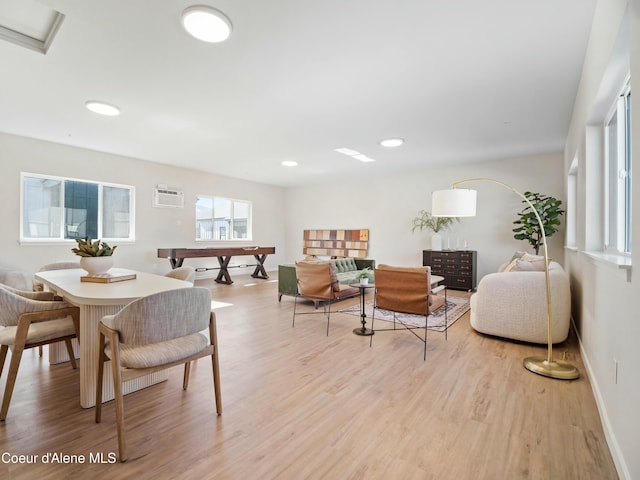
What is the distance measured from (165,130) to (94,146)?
1945 mm

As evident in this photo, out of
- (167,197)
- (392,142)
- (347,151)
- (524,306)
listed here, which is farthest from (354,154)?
(167,197)

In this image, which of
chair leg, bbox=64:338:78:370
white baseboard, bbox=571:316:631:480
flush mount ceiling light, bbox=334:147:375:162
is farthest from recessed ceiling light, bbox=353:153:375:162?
chair leg, bbox=64:338:78:370

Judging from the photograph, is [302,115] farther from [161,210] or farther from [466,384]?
[161,210]

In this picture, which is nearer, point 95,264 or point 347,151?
point 95,264

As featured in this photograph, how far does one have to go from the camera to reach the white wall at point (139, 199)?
196 inches

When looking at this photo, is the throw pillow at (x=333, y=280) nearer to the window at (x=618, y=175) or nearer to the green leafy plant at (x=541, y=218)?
the window at (x=618, y=175)

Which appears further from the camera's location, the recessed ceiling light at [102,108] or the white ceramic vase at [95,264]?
the recessed ceiling light at [102,108]

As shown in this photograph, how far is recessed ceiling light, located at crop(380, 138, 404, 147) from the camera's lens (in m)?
4.92

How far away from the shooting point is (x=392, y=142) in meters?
5.04

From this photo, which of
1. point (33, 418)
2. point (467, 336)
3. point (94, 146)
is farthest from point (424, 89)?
point (94, 146)

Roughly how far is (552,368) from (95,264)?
3.56m

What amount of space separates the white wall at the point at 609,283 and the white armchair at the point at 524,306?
0.17 m

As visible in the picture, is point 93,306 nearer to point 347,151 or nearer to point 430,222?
point 347,151

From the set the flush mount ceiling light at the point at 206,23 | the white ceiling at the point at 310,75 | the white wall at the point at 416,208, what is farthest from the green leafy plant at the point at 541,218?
the flush mount ceiling light at the point at 206,23
